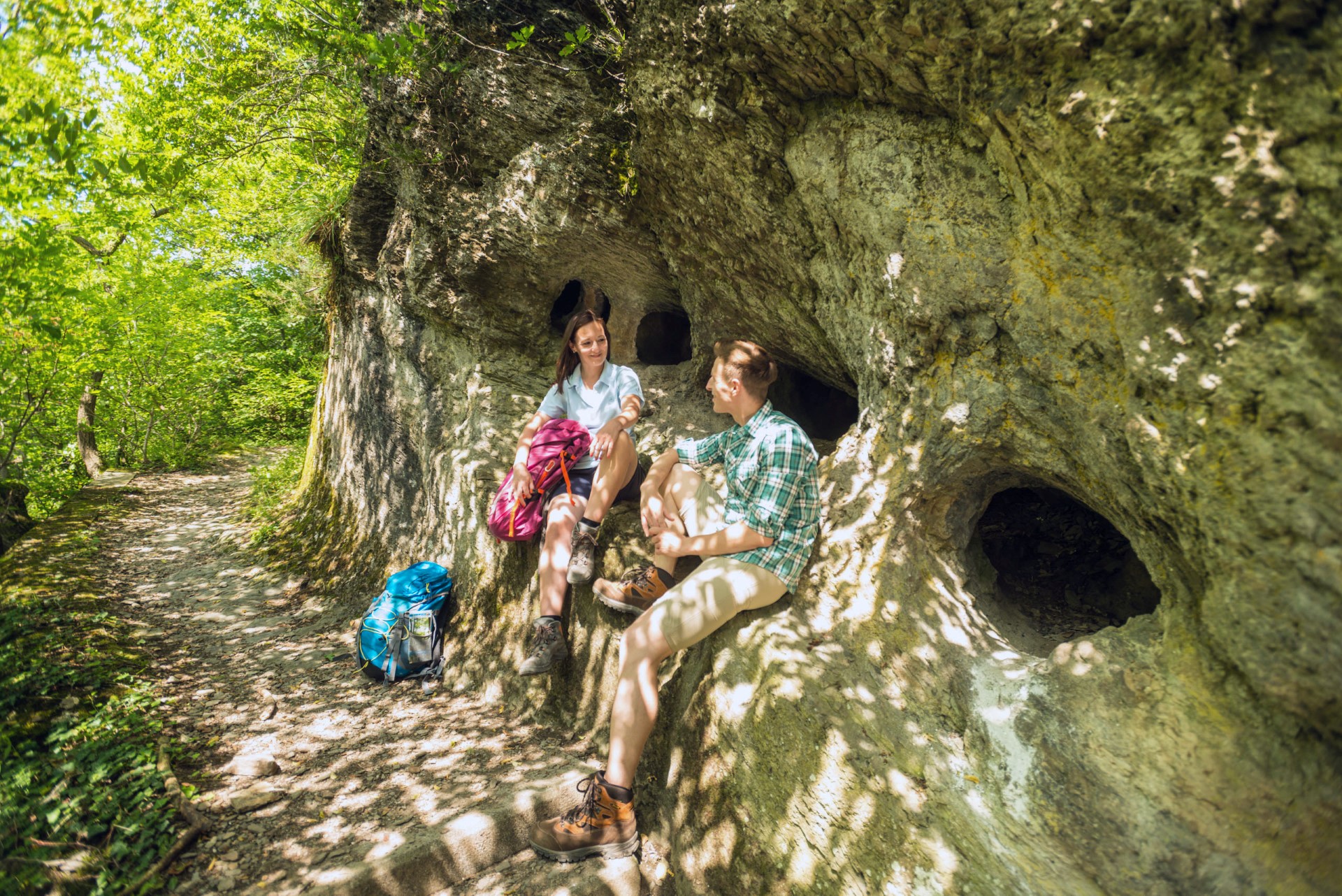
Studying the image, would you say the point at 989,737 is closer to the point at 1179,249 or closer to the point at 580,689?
the point at 1179,249

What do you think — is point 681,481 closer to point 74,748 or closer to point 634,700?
point 634,700

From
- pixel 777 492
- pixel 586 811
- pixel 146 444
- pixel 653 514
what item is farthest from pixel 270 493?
pixel 777 492

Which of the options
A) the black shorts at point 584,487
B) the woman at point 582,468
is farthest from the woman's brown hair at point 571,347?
the black shorts at point 584,487

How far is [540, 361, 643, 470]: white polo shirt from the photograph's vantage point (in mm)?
4711

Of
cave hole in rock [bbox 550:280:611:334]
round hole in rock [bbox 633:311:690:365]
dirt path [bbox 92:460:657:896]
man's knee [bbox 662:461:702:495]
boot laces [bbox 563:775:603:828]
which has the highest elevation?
cave hole in rock [bbox 550:280:611:334]

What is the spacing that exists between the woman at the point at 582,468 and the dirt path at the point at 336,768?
0.67 m

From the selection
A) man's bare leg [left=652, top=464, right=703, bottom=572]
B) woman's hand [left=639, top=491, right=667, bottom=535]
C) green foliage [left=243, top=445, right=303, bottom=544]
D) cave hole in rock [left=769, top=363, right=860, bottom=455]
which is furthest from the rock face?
green foliage [left=243, top=445, right=303, bottom=544]

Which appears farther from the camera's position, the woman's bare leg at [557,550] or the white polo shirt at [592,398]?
the white polo shirt at [592,398]

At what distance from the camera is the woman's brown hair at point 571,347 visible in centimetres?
472

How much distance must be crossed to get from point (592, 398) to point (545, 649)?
1735 mm

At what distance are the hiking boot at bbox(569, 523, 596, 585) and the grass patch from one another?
234 cm

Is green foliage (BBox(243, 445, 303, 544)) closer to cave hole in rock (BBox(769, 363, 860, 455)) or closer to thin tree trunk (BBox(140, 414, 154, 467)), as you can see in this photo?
thin tree trunk (BBox(140, 414, 154, 467))

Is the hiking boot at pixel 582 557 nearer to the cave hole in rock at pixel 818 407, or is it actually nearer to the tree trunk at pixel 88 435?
the cave hole in rock at pixel 818 407

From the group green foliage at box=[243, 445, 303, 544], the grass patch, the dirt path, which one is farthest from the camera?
green foliage at box=[243, 445, 303, 544]
